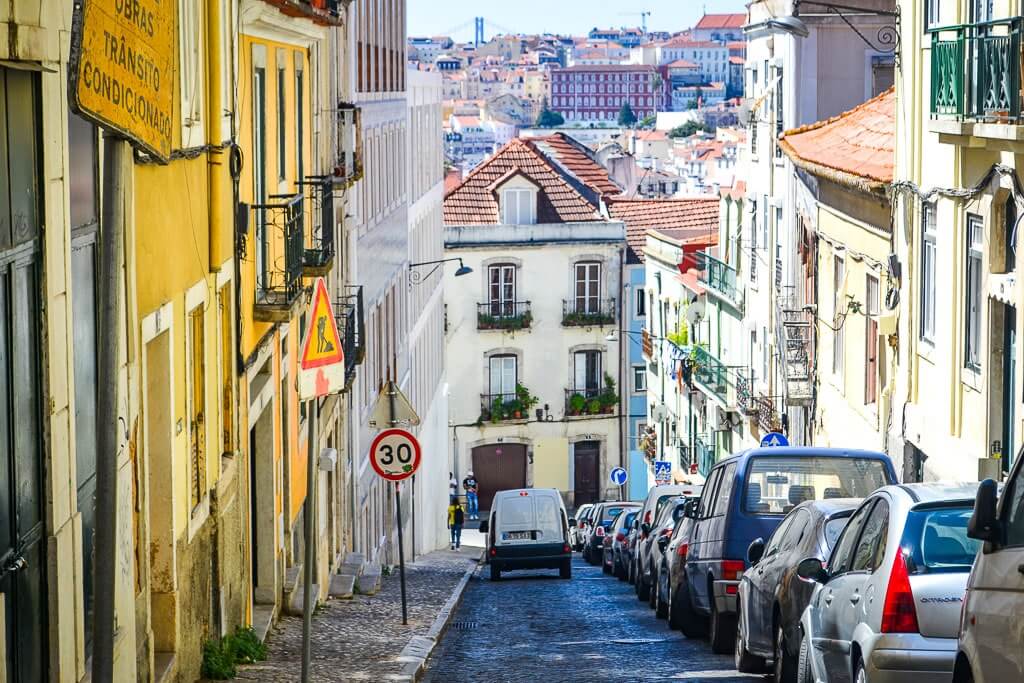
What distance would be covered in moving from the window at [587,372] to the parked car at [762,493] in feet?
154

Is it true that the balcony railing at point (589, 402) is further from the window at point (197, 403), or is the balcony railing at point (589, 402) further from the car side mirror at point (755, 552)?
the window at point (197, 403)

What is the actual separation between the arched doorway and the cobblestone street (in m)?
36.8

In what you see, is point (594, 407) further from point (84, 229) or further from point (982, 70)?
point (84, 229)

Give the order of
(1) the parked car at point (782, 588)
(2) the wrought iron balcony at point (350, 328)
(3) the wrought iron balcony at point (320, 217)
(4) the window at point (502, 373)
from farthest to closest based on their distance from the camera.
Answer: (4) the window at point (502, 373), (2) the wrought iron balcony at point (350, 328), (3) the wrought iron balcony at point (320, 217), (1) the parked car at point (782, 588)

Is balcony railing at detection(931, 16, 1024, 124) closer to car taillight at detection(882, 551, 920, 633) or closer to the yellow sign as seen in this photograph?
car taillight at detection(882, 551, 920, 633)

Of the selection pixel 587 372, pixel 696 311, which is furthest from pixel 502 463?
pixel 696 311

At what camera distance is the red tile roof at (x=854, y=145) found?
26422 mm

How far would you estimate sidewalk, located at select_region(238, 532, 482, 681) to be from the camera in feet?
46.7

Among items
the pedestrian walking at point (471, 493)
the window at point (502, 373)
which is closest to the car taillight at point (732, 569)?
the pedestrian walking at point (471, 493)

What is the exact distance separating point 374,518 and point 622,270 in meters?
31.7

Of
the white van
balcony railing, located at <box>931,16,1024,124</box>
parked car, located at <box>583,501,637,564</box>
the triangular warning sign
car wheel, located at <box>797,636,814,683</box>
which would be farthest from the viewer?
parked car, located at <box>583,501,637,564</box>

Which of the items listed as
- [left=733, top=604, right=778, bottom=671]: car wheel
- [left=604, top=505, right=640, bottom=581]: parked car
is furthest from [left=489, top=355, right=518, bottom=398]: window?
[left=733, top=604, right=778, bottom=671]: car wheel

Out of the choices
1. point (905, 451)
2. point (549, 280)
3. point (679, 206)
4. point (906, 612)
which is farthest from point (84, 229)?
point (679, 206)

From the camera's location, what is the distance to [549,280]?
6238 cm
